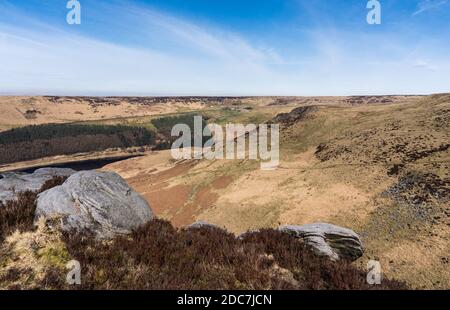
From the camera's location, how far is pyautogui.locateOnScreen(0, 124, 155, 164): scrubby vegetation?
149m

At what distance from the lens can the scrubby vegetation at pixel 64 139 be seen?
149 m

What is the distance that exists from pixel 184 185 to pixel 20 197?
34.7 m

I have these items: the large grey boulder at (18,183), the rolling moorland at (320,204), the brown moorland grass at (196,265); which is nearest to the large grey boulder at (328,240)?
the brown moorland grass at (196,265)

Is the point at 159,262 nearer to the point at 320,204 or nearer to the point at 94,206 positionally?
the point at 94,206

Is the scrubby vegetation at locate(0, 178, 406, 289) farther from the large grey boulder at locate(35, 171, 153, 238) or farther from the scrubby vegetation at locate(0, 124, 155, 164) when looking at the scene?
the scrubby vegetation at locate(0, 124, 155, 164)

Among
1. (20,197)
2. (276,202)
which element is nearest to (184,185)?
(276,202)

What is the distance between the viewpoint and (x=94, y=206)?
464 inches

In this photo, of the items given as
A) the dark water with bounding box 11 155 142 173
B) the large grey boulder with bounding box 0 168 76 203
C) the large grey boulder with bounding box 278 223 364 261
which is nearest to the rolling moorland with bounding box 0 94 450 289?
the large grey boulder with bounding box 278 223 364 261

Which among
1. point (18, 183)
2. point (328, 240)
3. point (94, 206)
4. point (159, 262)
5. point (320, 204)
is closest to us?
point (159, 262)

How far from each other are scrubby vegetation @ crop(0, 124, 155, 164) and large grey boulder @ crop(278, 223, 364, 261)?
16392cm

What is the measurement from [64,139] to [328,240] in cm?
17852

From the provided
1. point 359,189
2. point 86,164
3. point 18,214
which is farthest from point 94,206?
point 86,164
